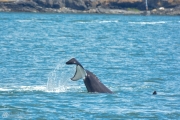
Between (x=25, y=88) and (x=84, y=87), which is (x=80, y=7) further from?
(x=25, y=88)

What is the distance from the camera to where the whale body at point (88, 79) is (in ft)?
86.6

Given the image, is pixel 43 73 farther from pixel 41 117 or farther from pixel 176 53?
pixel 176 53

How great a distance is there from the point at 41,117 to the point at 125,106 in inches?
140

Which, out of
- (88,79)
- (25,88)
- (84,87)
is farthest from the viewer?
(84,87)

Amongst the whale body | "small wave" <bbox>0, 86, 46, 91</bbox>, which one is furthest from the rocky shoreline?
the whale body

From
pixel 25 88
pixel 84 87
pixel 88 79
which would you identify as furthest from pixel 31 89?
pixel 88 79

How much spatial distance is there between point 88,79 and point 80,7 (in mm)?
134096

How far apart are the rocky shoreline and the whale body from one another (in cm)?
12672

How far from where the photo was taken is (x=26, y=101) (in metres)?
26.1

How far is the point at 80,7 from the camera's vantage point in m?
160

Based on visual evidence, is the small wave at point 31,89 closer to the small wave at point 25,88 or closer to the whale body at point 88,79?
the small wave at point 25,88

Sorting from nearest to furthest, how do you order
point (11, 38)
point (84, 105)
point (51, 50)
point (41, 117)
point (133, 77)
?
point (41, 117)
point (84, 105)
point (133, 77)
point (51, 50)
point (11, 38)

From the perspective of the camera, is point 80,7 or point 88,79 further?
point 80,7

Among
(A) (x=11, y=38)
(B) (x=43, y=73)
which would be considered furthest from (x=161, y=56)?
(A) (x=11, y=38)
